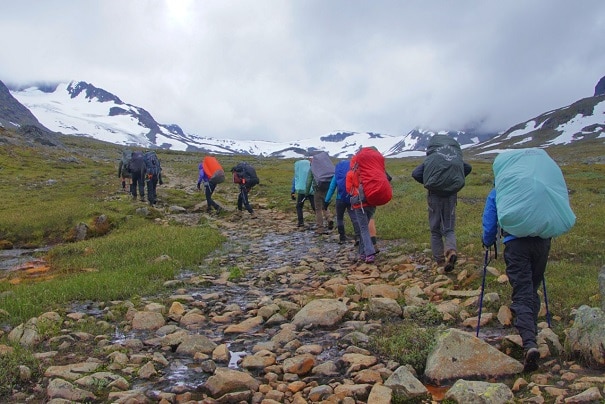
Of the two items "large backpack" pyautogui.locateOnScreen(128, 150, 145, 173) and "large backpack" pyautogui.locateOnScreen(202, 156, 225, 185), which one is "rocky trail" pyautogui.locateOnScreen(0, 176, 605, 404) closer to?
"large backpack" pyautogui.locateOnScreen(202, 156, 225, 185)

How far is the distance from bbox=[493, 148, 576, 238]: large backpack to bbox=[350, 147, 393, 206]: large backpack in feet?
20.7

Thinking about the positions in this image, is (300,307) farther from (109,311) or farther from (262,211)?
(262,211)

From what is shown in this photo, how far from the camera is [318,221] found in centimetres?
1872

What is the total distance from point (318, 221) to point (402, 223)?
10.7ft

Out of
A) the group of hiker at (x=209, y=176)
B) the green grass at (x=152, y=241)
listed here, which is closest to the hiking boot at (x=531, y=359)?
the green grass at (x=152, y=241)

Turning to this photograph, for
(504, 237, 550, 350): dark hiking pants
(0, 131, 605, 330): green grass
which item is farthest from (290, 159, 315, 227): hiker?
(504, 237, 550, 350): dark hiking pants

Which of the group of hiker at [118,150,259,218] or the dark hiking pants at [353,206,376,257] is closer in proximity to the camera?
the dark hiking pants at [353,206,376,257]

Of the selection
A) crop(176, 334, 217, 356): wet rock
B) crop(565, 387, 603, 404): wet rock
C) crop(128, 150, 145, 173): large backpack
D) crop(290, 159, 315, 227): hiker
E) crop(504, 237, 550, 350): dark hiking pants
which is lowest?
crop(176, 334, 217, 356): wet rock

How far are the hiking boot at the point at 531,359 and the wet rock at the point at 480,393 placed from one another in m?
0.90

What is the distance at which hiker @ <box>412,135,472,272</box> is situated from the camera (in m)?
10.8

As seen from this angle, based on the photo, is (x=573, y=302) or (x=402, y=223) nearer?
(x=573, y=302)

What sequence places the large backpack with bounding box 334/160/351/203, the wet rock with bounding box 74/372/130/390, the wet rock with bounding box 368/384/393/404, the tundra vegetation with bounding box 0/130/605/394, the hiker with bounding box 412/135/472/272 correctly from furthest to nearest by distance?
1. the large backpack with bounding box 334/160/351/203
2. the hiker with bounding box 412/135/472/272
3. the tundra vegetation with bounding box 0/130/605/394
4. the wet rock with bounding box 74/372/130/390
5. the wet rock with bounding box 368/384/393/404

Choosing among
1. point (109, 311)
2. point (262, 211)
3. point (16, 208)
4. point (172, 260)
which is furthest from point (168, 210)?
point (109, 311)

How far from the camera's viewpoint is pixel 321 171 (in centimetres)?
1789
